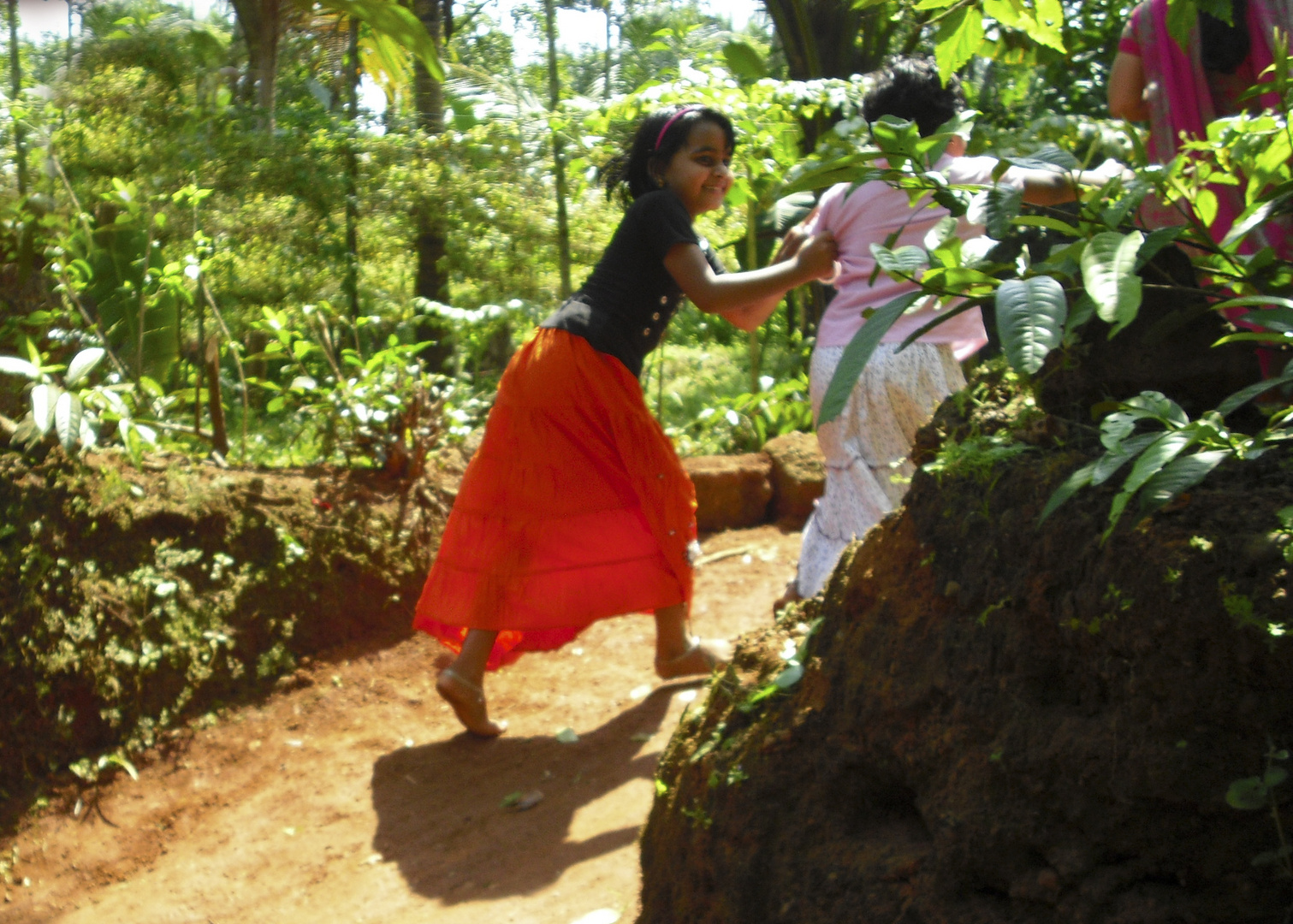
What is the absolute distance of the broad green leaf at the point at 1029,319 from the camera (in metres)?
1.11

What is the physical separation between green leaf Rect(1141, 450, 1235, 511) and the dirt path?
1.50 meters

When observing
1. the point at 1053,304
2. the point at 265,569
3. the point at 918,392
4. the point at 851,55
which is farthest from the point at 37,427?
the point at 851,55

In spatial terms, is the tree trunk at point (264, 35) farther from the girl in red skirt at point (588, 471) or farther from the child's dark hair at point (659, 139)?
the girl in red skirt at point (588, 471)

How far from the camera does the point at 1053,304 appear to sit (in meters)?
1.16

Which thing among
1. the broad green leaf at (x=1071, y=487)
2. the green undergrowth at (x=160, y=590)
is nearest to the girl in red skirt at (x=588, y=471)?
the green undergrowth at (x=160, y=590)

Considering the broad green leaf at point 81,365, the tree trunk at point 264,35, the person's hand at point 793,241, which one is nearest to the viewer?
the person's hand at point 793,241

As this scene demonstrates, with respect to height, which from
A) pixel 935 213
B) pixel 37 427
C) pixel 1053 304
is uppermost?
pixel 935 213

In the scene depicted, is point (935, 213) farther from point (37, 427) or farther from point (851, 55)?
point (851, 55)

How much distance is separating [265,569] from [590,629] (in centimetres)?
124

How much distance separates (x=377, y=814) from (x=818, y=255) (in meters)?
1.96

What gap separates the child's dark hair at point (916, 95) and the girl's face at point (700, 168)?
0.52 metres

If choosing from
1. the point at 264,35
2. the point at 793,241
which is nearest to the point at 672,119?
the point at 793,241

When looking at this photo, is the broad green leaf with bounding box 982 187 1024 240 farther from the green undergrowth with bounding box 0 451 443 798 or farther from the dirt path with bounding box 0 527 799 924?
the green undergrowth with bounding box 0 451 443 798

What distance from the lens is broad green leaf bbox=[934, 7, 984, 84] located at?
180 cm
